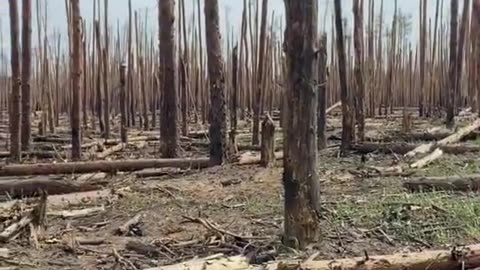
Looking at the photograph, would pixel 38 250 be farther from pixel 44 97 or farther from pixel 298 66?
pixel 44 97

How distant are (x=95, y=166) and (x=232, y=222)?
2.91 meters

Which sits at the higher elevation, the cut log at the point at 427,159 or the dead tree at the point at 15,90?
the dead tree at the point at 15,90

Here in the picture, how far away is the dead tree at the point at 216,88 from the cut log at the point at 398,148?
1993 mm

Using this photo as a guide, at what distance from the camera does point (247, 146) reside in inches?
385

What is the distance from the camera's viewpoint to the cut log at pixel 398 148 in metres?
8.43

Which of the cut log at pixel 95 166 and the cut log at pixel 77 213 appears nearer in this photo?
the cut log at pixel 77 213

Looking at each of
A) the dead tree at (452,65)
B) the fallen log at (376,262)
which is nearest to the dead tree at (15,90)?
the fallen log at (376,262)

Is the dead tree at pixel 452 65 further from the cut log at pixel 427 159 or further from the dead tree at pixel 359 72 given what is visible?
the cut log at pixel 427 159

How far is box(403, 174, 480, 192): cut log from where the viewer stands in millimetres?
5918

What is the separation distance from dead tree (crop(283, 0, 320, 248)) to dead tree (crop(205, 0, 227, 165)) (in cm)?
386

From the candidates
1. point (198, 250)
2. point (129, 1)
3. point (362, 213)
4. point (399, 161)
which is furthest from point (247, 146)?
point (129, 1)

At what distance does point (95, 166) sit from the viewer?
758cm

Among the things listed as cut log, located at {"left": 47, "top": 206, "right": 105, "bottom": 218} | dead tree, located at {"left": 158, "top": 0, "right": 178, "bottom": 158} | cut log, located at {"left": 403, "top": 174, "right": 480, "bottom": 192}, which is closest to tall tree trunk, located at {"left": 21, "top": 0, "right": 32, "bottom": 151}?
dead tree, located at {"left": 158, "top": 0, "right": 178, "bottom": 158}

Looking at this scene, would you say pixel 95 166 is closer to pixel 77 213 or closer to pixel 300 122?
pixel 77 213
